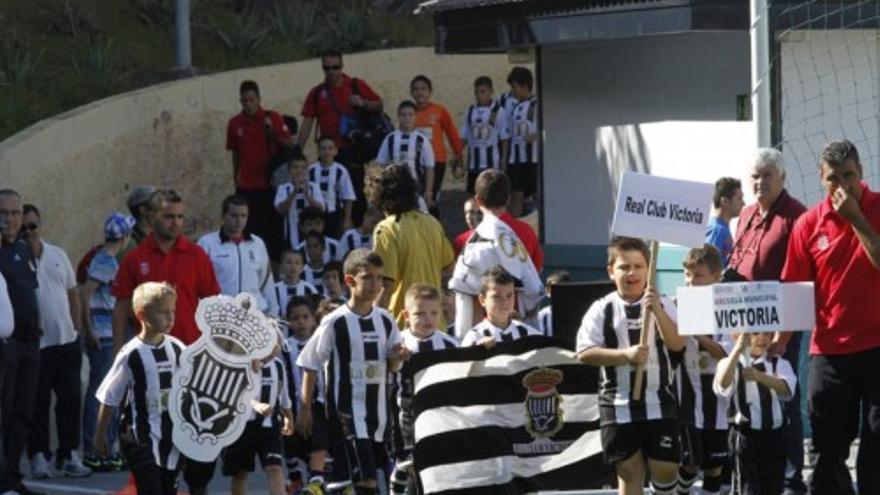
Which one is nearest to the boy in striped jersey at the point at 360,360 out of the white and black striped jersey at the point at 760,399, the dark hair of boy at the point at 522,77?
the white and black striped jersey at the point at 760,399

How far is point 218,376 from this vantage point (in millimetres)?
12289

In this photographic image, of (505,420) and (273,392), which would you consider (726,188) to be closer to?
(505,420)

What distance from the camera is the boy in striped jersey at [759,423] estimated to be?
11711 mm

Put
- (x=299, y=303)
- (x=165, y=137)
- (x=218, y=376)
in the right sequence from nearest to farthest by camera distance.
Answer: (x=218, y=376) < (x=299, y=303) < (x=165, y=137)

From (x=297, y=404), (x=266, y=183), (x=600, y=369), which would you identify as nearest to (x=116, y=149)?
(x=266, y=183)

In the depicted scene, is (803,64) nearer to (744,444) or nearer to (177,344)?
(744,444)

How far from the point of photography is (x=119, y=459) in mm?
15648

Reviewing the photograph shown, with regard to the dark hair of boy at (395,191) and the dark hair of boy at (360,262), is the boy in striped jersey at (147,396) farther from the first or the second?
the dark hair of boy at (395,191)

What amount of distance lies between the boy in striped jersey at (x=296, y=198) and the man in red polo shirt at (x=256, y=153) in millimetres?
954

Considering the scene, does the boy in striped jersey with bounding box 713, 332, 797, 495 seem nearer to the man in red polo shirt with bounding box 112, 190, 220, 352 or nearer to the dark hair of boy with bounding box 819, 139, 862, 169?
the dark hair of boy with bounding box 819, 139, 862, 169

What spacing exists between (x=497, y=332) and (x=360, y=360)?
0.82 meters

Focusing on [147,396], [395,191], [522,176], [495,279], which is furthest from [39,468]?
[522,176]

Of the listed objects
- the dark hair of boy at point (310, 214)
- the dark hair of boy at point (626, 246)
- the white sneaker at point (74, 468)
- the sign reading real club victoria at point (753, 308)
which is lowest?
the white sneaker at point (74, 468)

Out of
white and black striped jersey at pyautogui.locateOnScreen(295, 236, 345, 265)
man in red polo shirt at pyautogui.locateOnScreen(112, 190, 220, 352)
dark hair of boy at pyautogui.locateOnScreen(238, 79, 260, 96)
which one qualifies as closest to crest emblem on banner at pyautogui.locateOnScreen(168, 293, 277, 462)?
man in red polo shirt at pyautogui.locateOnScreen(112, 190, 220, 352)
